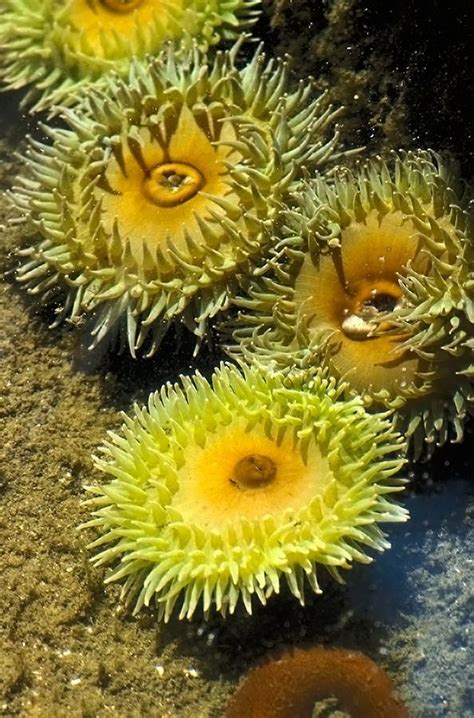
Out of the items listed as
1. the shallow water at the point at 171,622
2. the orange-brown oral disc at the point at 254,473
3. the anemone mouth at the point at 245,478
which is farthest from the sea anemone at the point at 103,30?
the orange-brown oral disc at the point at 254,473

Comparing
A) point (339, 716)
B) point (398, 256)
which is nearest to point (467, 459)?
point (398, 256)

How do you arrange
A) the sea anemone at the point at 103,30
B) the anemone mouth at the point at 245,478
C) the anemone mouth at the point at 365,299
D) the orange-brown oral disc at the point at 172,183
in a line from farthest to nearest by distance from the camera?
the sea anemone at the point at 103,30
the orange-brown oral disc at the point at 172,183
the anemone mouth at the point at 365,299
the anemone mouth at the point at 245,478

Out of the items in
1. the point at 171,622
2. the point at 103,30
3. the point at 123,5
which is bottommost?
the point at 171,622

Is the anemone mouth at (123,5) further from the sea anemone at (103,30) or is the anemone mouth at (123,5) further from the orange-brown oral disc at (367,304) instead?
the orange-brown oral disc at (367,304)

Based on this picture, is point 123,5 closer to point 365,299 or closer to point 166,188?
point 166,188

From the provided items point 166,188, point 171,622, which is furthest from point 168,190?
point 171,622

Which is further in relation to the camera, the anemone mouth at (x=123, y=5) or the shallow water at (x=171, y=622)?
the anemone mouth at (x=123, y=5)

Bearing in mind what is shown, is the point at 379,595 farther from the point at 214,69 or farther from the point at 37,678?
the point at 214,69

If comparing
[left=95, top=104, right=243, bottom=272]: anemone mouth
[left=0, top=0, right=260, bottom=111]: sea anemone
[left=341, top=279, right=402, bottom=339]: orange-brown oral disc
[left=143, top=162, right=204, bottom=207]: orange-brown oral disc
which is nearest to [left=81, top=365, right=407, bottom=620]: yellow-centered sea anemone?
[left=341, top=279, right=402, bottom=339]: orange-brown oral disc
